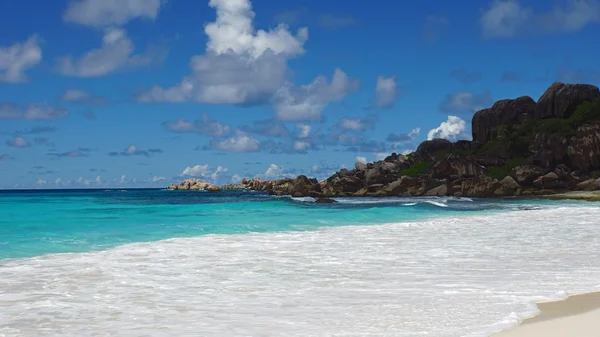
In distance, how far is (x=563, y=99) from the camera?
295 feet

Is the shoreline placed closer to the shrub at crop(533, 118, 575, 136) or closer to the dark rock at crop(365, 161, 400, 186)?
the dark rock at crop(365, 161, 400, 186)

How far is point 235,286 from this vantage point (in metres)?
9.34

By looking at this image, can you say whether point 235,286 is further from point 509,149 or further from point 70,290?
point 509,149

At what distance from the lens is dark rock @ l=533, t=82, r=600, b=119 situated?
89062 mm

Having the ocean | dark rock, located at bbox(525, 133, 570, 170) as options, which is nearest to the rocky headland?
dark rock, located at bbox(525, 133, 570, 170)

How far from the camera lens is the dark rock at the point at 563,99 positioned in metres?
89.1

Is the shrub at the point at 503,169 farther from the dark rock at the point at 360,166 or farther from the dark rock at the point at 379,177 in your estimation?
the dark rock at the point at 360,166

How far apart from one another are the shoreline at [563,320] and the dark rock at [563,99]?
90.7m

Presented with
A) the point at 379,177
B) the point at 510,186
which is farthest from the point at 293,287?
the point at 379,177

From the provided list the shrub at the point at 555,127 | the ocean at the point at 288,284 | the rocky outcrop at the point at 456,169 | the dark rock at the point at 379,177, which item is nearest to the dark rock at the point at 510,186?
the rocky outcrop at the point at 456,169

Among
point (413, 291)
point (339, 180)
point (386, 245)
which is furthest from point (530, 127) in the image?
point (413, 291)

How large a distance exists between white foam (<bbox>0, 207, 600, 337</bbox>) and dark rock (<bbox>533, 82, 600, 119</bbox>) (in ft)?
269

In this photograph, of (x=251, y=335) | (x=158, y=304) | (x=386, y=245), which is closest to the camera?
(x=251, y=335)

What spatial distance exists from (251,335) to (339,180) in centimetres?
8069
